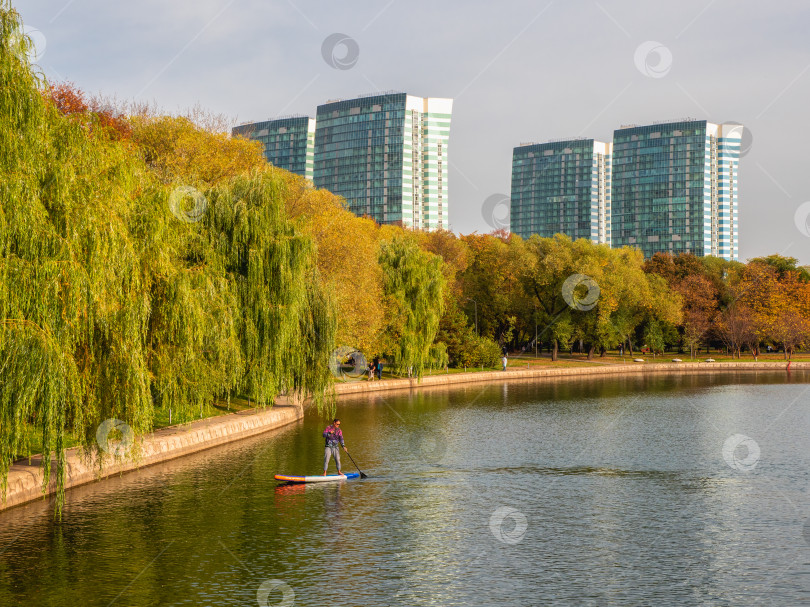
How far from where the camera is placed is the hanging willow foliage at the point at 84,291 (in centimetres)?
1881

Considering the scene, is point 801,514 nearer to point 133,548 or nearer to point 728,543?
point 728,543

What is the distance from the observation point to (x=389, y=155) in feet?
614

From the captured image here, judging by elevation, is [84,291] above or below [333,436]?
above

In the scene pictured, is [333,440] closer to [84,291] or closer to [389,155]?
[84,291]

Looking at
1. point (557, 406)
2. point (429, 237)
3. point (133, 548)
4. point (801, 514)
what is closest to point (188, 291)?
point (133, 548)

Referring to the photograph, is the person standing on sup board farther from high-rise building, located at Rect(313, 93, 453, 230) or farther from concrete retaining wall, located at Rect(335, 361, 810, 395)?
high-rise building, located at Rect(313, 93, 453, 230)

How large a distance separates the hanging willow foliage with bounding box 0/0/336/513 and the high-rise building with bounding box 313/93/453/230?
157 m

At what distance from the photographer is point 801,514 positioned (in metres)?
22.6

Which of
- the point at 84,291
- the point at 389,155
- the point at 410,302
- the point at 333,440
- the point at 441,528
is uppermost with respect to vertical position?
the point at 389,155

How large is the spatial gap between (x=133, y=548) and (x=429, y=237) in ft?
290

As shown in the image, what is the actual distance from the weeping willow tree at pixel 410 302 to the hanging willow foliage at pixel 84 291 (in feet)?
110

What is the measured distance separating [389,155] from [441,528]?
171 m

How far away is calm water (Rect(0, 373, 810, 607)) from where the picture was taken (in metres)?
16.1

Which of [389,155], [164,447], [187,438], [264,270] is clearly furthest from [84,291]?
[389,155]
